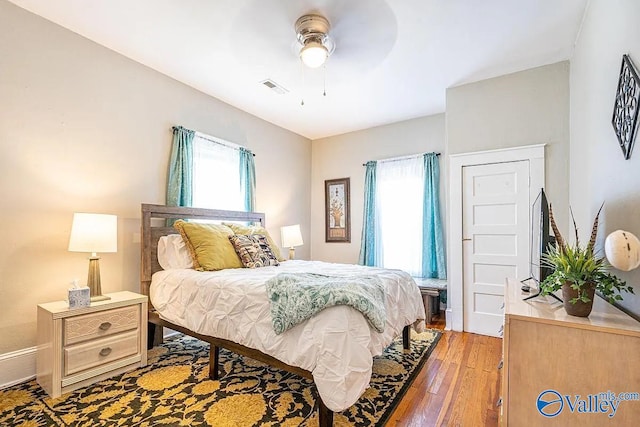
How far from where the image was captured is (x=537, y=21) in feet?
7.64

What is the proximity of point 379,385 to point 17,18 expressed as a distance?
3764 millimetres

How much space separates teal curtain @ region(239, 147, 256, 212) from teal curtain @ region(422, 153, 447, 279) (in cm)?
241

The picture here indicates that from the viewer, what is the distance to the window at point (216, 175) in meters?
3.45

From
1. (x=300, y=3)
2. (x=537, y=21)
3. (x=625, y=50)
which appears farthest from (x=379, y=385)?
(x=537, y=21)

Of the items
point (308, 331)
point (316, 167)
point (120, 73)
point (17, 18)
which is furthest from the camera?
point (316, 167)

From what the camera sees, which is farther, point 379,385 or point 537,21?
point 537,21

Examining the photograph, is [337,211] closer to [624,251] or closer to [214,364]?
[214,364]

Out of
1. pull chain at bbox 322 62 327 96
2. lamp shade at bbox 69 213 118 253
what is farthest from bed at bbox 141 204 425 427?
pull chain at bbox 322 62 327 96

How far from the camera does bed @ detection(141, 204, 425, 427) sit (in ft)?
5.10

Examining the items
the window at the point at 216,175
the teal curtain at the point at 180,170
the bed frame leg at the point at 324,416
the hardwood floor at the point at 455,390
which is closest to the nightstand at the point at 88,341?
the teal curtain at the point at 180,170

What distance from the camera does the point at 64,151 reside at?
243cm

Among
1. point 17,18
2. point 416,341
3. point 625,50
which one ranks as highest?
point 17,18

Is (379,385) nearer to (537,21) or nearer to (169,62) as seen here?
(537,21)

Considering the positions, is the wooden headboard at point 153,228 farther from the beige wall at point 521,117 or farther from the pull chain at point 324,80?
the beige wall at point 521,117
